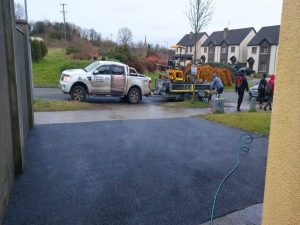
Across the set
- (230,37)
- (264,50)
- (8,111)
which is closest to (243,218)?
(8,111)

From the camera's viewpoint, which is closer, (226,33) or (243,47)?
(243,47)

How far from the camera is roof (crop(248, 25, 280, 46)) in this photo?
47206 mm

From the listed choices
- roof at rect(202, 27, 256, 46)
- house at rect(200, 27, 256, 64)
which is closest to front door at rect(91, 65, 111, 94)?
house at rect(200, 27, 256, 64)

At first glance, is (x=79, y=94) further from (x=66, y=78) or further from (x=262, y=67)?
(x=262, y=67)

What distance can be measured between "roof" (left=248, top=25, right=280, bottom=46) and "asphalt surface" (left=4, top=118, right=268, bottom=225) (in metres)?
44.7

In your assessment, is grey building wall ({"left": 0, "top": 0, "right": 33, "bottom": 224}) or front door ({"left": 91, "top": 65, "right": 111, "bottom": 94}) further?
front door ({"left": 91, "top": 65, "right": 111, "bottom": 94})

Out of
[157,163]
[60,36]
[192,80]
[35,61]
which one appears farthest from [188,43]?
[157,163]

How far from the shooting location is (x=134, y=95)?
1491 centimetres

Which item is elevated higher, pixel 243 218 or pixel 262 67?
pixel 262 67

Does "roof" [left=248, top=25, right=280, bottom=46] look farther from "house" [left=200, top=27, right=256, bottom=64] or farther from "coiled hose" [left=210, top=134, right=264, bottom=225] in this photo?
"coiled hose" [left=210, top=134, right=264, bottom=225]

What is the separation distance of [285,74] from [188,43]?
214 ft

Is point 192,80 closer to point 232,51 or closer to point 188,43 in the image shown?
point 232,51

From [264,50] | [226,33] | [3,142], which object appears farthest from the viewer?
[226,33]

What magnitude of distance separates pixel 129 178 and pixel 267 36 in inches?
1985
